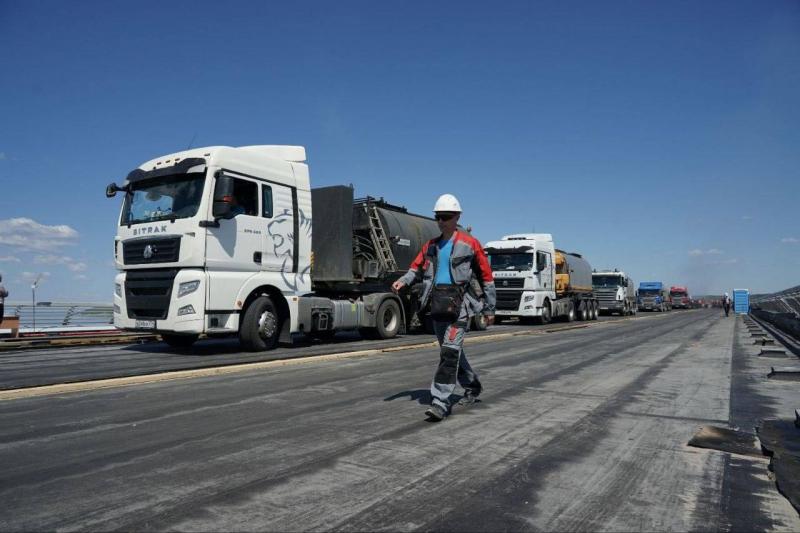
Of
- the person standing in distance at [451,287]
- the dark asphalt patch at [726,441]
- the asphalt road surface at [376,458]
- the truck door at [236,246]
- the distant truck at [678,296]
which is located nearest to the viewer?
the asphalt road surface at [376,458]

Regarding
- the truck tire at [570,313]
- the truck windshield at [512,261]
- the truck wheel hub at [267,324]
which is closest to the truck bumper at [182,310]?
the truck wheel hub at [267,324]

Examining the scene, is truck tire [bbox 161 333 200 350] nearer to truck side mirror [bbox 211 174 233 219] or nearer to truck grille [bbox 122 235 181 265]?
truck grille [bbox 122 235 181 265]

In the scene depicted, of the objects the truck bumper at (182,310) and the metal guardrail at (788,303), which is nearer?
the truck bumper at (182,310)

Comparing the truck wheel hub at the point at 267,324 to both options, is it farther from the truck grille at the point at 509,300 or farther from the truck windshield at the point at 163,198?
the truck grille at the point at 509,300

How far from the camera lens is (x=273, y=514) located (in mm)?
2617

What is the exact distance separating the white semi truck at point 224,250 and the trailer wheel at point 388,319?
4.03 feet

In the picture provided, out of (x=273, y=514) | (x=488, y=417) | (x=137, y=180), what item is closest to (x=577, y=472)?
(x=488, y=417)

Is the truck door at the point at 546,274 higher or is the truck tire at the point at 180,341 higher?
the truck door at the point at 546,274

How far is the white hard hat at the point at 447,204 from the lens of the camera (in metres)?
5.02

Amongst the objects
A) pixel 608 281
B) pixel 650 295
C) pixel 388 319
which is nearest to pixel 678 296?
pixel 650 295

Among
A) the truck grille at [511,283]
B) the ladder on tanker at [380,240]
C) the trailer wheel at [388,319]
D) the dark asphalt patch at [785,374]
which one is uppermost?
the ladder on tanker at [380,240]

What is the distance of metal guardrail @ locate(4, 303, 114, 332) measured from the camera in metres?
15.9

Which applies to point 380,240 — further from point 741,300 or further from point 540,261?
point 741,300

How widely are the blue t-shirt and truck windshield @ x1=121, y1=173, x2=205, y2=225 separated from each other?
565 cm
